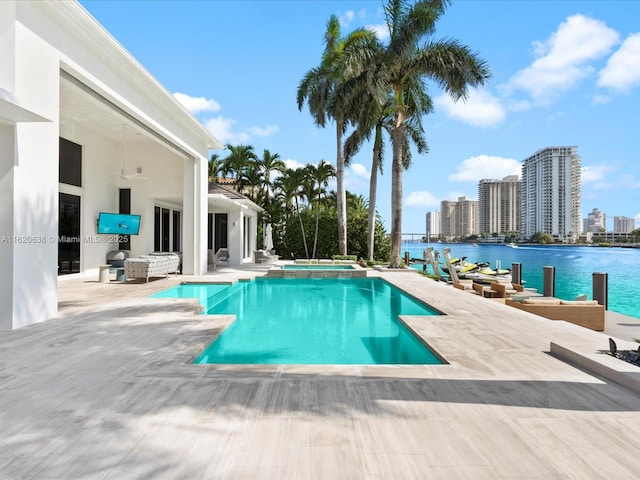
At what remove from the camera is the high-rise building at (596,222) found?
123 metres

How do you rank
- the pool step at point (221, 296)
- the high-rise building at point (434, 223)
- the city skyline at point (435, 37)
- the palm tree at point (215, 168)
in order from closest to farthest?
the pool step at point (221, 296)
the city skyline at point (435, 37)
the palm tree at point (215, 168)
the high-rise building at point (434, 223)

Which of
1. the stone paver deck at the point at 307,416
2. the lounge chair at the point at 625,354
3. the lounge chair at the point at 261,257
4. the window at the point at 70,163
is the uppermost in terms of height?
the window at the point at 70,163

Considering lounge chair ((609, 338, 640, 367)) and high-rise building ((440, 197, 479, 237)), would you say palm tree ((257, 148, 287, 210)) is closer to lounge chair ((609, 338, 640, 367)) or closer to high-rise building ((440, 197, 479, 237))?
lounge chair ((609, 338, 640, 367))

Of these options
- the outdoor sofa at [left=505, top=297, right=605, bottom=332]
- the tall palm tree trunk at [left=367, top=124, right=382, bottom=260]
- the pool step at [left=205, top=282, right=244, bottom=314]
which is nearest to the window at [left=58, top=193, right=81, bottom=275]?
the pool step at [left=205, top=282, right=244, bottom=314]

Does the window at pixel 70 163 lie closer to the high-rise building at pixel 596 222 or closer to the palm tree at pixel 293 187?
the palm tree at pixel 293 187

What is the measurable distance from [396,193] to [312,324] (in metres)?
10.2

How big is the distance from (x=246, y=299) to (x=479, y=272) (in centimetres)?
1402

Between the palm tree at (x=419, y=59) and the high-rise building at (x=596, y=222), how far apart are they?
131804 millimetres

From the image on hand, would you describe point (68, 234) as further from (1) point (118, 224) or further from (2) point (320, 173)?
(2) point (320, 173)

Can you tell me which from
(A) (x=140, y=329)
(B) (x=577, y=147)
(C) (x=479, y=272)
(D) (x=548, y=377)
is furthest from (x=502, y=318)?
(B) (x=577, y=147)

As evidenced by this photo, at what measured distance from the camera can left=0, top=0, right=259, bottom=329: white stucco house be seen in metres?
5.58

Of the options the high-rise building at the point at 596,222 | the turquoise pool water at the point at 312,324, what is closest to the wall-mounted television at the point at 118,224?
the turquoise pool water at the point at 312,324

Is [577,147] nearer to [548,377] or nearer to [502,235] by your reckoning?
[502,235]

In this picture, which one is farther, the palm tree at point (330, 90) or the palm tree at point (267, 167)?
the palm tree at point (267, 167)
